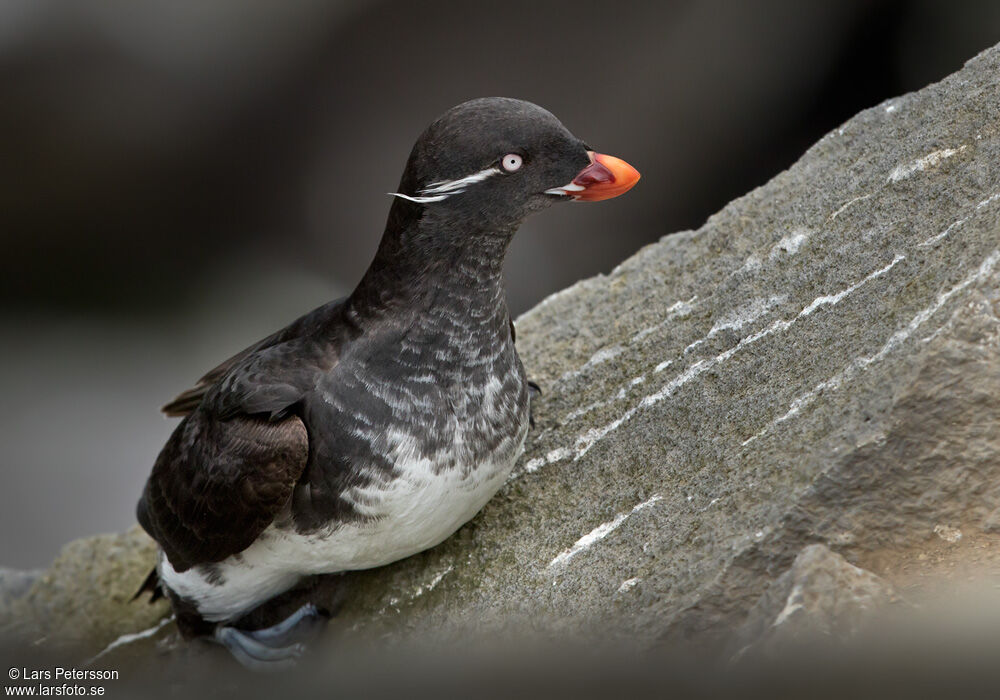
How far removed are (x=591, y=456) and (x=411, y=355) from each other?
751mm

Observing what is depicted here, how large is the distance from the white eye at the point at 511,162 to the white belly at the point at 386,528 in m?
0.87

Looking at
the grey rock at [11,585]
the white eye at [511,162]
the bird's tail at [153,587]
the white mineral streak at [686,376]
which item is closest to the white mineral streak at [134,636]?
the bird's tail at [153,587]

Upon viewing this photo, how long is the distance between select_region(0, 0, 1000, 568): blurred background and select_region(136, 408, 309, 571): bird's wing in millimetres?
3886

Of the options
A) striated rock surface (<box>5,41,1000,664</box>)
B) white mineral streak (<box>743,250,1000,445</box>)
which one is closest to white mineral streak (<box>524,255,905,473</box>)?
striated rock surface (<box>5,41,1000,664</box>)

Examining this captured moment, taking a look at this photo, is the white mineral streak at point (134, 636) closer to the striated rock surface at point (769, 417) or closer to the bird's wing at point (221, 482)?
the bird's wing at point (221, 482)

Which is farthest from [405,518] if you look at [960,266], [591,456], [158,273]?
[158,273]

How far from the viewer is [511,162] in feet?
11.5

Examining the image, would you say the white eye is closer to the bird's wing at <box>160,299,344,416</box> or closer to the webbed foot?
the bird's wing at <box>160,299,344,416</box>

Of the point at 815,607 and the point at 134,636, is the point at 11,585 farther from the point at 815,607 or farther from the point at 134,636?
the point at 815,607

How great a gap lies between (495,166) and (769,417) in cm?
114

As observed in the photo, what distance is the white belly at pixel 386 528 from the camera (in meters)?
3.59

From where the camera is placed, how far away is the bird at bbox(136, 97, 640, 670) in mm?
3545

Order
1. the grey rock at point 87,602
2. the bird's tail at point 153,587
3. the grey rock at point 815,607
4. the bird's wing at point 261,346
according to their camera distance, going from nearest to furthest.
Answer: the grey rock at point 815,607 → the bird's wing at point 261,346 → the bird's tail at point 153,587 → the grey rock at point 87,602

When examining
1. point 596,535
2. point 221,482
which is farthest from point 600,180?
point 221,482
